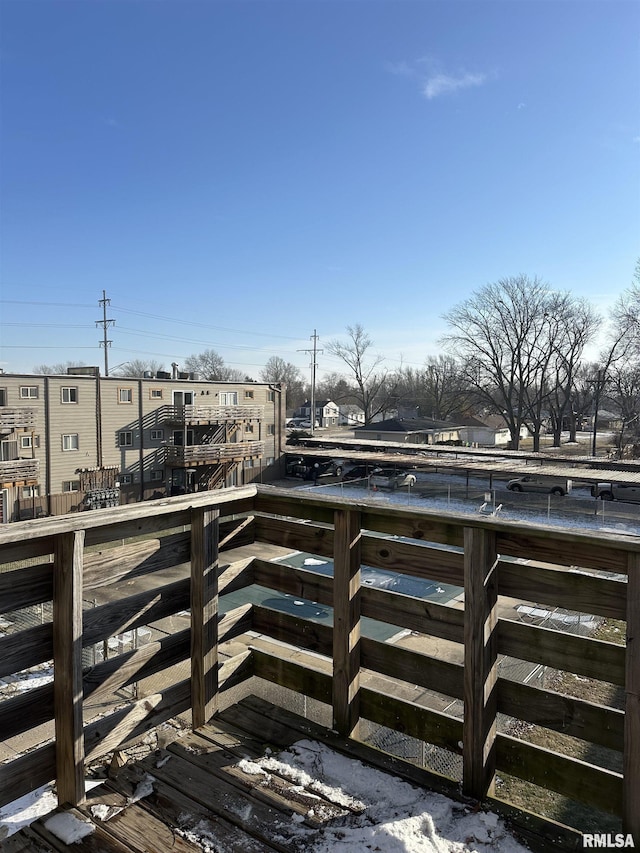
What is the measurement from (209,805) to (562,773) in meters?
1.20

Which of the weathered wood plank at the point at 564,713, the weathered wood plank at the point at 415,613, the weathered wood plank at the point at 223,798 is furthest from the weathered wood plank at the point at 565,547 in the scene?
the weathered wood plank at the point at 223,798

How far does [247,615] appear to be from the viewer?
279 centimetres

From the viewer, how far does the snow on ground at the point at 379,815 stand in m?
1.81

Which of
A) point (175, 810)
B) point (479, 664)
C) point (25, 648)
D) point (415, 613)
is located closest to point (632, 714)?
point (479, 664)

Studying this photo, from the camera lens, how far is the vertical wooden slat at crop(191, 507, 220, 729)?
249 centimetres

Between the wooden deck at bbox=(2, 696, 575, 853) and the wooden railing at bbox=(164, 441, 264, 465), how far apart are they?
22265 mm

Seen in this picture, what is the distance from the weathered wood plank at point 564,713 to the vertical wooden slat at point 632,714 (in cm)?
6

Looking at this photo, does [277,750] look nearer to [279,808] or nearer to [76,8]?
[279,808]

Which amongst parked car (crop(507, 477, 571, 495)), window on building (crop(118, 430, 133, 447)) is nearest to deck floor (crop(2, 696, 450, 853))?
window on building (crop(118, 430, 133, 447))

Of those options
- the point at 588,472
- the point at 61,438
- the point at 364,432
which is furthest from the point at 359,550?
the point at 364,432

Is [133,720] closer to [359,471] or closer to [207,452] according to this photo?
[207,452]

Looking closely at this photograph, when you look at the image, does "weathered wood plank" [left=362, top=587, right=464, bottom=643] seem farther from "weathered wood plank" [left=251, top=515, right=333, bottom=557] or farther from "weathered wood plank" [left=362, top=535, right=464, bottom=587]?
"weathered wood plank" [left=251, top=515, right=333, bottom=557]

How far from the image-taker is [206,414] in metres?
25.3

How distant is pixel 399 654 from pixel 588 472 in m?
22.9
